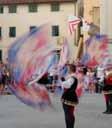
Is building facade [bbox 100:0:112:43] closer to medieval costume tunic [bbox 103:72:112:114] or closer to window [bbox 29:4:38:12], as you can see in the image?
medieval costume tunic [bbox 103:72:112:114]

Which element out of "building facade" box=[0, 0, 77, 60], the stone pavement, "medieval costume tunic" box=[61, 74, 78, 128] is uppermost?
"medieval costume tunic" box=[61, 74, 78, 128]

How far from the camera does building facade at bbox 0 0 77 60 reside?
75438mm

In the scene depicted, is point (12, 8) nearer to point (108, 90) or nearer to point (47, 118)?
point (108, 90)

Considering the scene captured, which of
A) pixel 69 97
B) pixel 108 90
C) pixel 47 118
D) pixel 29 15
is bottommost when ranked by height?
pixel 29 15

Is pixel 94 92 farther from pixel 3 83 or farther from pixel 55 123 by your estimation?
pixel 55 123

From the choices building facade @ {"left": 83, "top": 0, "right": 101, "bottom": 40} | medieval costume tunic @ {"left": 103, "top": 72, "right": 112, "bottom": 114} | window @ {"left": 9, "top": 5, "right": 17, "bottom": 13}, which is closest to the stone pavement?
medieval costume tunic @ {"left": 103, "top": 72, "right": 112, "bottom": 114}

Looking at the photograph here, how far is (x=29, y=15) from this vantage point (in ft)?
252

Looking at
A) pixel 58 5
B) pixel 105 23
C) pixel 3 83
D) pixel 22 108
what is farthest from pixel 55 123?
pixel 58 5

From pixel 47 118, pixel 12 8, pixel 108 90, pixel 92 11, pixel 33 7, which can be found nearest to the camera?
pixel 47 118

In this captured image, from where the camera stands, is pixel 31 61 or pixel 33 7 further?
pixel 33 7

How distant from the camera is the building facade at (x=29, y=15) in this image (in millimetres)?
75438

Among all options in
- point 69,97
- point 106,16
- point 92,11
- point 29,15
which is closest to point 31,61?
point 69,97

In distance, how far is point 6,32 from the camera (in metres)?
78.3

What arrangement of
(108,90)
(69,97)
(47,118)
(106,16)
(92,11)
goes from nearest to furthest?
1. (69,97)
2. (47,118)
3. (108,90)
4. (106,16)
5. (92,11)
